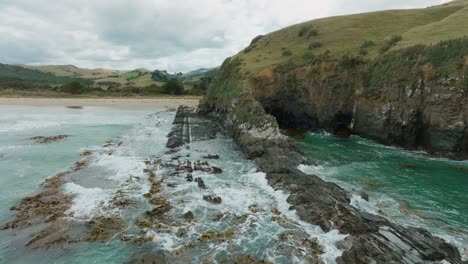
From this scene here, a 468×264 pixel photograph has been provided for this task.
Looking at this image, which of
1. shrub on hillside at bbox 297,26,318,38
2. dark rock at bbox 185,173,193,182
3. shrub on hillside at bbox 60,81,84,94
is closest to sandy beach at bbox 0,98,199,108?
shrub on hillside at bbox 60,81,84,94

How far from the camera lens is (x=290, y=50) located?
5300cm

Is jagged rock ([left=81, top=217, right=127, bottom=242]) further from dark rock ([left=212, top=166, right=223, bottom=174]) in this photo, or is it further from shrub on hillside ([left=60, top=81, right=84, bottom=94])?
shrub on hillside ([left=60, top=81, right=84, bottom=94])

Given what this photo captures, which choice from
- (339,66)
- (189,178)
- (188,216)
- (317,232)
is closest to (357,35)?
(339,66)

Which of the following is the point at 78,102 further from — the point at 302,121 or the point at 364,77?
the point at 364,77

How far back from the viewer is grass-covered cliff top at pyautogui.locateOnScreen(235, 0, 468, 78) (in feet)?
127

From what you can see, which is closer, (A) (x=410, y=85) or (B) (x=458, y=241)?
(B) (x=458, y=241)

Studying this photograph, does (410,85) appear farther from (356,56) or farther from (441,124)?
(356,56)

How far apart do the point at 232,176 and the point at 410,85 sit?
2203 centimetres

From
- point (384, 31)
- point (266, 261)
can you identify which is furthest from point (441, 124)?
point (384, 31)

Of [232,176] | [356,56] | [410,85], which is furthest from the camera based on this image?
[356,56]

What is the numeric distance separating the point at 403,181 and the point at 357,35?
3810 centimetres

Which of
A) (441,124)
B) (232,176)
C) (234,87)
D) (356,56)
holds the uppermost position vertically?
(356,56)

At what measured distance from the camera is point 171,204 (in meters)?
17.8

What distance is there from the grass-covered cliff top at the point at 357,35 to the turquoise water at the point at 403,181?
579 inches
